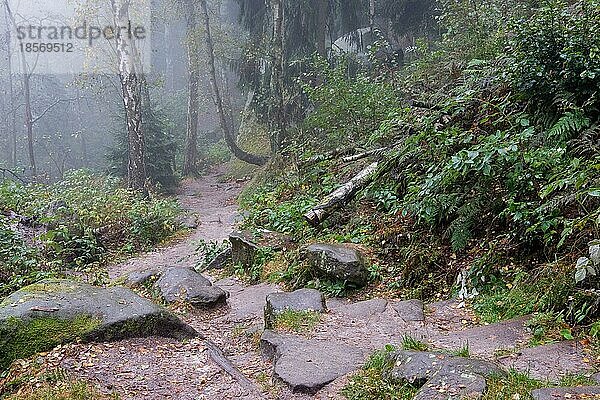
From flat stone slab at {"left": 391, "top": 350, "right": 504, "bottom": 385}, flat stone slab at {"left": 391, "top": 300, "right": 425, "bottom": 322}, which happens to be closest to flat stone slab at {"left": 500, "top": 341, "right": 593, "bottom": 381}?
flat stone slab at {"left": 391, "top": 350, "right": 504, "bottom": 385}

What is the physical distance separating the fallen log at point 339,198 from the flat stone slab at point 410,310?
3.07 metres

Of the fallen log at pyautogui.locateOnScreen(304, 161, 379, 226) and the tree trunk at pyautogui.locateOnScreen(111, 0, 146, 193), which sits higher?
the tree trunk at pyautogui.locateOnScreen(111, 0, 146, 193)

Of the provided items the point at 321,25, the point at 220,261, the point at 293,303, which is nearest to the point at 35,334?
the point at 293,303

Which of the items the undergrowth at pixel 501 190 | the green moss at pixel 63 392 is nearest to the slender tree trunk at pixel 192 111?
the undergrowth at pixel 501 190

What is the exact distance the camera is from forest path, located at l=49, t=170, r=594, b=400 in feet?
12.4

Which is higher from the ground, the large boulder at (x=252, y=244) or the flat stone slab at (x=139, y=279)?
the large boulder at (x=252, y=244)

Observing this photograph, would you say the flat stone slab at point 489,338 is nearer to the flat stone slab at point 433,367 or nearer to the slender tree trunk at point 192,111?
the flat stone slab at point 433,367

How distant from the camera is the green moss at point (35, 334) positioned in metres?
4.32

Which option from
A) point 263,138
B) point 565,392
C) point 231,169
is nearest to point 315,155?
point 565,392

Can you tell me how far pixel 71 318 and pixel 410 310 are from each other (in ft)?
10.8

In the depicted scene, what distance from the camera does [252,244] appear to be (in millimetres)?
8805

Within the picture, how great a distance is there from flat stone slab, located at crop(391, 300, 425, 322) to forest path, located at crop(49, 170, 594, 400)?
0.01m

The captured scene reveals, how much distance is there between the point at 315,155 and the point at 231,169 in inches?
586

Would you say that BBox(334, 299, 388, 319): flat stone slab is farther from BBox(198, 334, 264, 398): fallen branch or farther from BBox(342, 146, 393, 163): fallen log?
BBox(342, 146, 393, 163): fallen log
